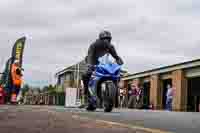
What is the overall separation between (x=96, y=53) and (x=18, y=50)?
22.5 m

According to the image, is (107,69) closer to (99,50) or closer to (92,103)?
(99,50)

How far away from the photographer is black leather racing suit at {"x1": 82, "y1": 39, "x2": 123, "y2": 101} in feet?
36.3

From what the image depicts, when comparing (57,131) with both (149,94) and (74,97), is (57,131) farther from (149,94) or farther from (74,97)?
(149,94)

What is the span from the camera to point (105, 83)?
10.9 meters

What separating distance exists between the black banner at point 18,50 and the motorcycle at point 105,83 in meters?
21.2

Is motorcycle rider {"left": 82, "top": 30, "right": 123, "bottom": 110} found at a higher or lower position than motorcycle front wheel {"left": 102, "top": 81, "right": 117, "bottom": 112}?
higher

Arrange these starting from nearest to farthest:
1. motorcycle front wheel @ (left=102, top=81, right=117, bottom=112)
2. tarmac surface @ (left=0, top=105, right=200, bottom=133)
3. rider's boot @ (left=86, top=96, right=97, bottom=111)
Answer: tarmac surface @ (left=0, top=105, right=200, bottom=133) < motorcycle front wheel @ (left=102, top=81, right=117, bottom=112) < rider's boot @ (left=86, top=96, right=97, bottom=111)

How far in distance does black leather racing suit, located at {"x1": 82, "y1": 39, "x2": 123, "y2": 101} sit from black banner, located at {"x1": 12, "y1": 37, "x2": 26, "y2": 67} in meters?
21.1

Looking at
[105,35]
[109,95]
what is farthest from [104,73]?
[105,35]

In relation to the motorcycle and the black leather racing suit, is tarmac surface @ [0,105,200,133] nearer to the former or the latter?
the motorcycle

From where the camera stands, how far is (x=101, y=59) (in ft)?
36.4

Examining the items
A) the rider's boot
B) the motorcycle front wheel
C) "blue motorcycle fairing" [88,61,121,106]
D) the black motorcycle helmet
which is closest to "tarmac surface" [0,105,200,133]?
the motorcycle front wheel

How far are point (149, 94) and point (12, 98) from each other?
18.3 metres

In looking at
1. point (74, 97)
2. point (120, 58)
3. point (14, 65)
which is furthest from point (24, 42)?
point (120, 58)
